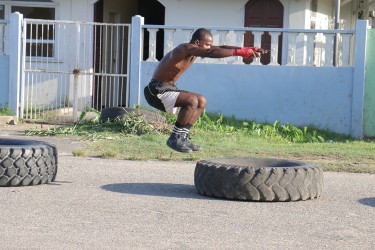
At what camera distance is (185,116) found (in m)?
11.2

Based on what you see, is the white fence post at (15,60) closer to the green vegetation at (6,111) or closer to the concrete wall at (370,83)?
the green vegetation at (6,111)

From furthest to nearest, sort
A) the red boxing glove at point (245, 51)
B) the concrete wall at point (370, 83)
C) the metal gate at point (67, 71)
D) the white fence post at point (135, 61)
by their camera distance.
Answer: the metal gate at point (67, 71), the white fence post at point (135, 61), the concrete wall at point (370, 83), the red boxing glove at point (245, 51)

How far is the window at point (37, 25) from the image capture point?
19.7 m

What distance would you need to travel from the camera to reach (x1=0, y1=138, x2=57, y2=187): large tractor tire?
33.9 feet

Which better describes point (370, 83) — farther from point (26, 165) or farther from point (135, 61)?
point (26, 165)

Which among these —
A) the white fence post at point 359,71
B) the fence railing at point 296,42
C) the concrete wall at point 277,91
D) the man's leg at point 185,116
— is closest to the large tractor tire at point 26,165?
the man's leg at point 185,116

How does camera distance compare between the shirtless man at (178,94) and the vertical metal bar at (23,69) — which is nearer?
the shirtless man at (178,94)

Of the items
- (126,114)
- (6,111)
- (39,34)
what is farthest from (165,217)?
(39,34)

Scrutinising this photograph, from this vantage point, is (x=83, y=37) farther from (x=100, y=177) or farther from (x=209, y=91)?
(x=100, y=177)

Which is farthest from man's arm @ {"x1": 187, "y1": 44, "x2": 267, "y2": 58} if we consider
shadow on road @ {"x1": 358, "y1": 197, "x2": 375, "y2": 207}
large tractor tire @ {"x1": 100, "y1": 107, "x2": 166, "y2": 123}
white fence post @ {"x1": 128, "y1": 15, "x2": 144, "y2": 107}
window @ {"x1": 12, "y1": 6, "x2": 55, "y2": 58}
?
window @ {"x1": 12, "y1": 6, "x2": 55, "y2": 58}

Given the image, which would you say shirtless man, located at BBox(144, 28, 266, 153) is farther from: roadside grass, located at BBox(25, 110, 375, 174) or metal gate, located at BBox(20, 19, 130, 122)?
metal gate, located at BBox(20, 19, 130, 122)

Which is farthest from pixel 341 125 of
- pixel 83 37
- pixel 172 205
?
pixel 172 205

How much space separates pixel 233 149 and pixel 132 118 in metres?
2.37

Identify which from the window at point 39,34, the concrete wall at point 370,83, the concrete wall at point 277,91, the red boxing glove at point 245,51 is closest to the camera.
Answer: the red boxing glove at point 245,51
